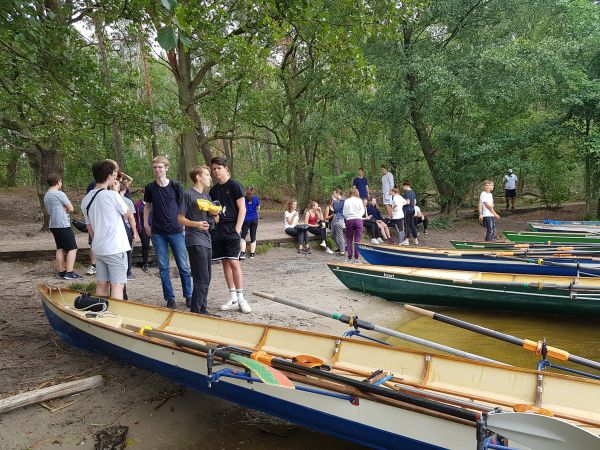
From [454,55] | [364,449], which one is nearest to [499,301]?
[364,449]


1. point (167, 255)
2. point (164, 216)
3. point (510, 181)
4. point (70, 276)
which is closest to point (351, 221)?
point (167, 255)

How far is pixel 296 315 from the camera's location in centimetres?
689

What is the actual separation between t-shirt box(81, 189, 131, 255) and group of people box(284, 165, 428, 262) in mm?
6575

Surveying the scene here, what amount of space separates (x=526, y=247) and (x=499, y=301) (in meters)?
3.37

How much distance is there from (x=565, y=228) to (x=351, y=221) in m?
7.52

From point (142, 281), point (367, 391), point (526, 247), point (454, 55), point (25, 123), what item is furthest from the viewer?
point (454, 55)

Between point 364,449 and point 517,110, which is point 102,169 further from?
point 517,110

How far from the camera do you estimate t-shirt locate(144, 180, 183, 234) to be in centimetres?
577

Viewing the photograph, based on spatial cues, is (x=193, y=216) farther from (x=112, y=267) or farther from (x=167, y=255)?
(x=112, y=267)

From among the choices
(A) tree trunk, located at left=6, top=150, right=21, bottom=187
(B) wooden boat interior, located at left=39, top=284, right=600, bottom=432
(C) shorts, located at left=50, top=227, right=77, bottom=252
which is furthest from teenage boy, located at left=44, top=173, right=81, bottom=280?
(A) tree trunk, located at left=6, top=150, right=21, bottom=187

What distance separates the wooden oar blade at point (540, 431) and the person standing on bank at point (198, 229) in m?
3.78

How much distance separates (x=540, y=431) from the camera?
7.95 ft

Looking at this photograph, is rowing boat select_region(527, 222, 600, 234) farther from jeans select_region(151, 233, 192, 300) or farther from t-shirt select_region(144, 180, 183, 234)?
t-shirt select_region(144, 180, 183, 234)

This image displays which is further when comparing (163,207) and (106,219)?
(163,207)
